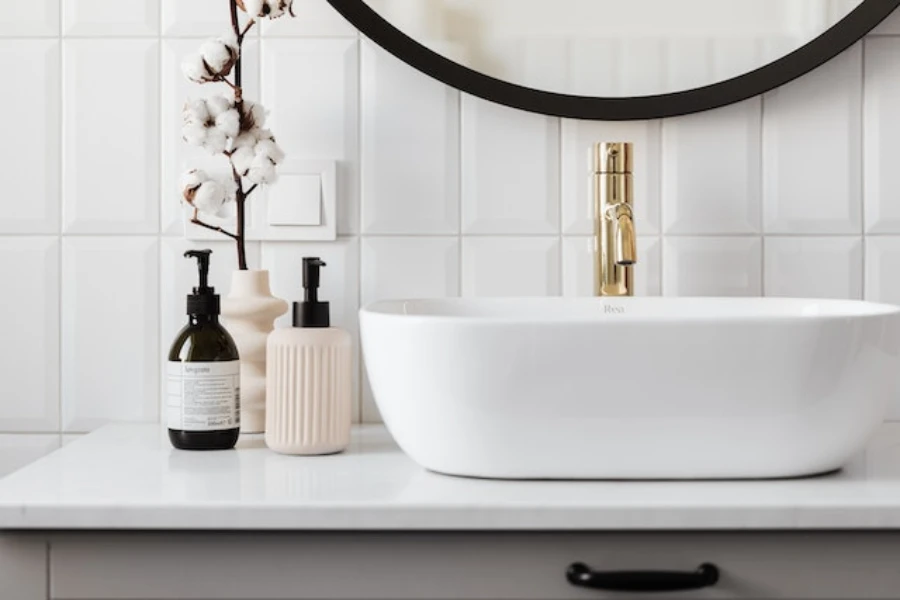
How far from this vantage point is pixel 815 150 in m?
1.30

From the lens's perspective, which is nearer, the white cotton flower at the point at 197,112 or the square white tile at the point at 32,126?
the white cotton flower at the point at 197,112

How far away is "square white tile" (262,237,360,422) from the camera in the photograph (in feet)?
4.27

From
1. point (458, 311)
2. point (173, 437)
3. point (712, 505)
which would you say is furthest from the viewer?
point (458, 311)

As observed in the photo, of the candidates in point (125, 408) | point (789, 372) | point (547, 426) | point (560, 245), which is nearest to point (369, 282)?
point (560, 245)

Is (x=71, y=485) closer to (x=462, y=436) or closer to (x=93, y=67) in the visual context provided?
(x=462, y=436)

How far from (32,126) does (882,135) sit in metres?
1.05

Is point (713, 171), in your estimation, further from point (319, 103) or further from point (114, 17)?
point (114, 17)

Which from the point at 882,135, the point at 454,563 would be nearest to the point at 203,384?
the point at 454,563

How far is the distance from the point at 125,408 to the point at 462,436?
576mm

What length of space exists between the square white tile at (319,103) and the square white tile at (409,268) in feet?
0.15

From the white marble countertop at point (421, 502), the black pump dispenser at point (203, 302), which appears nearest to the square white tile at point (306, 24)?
the black pump dispenser at point (203, 302)

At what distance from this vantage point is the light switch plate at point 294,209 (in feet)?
4.22

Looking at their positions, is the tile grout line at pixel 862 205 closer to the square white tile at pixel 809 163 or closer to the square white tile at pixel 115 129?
the square white tile at pixel 809 163

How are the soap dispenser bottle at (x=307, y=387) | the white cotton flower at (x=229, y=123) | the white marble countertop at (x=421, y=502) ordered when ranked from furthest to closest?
the white cotton flower at (x=229, y=123), the soap dispenser bottle at (x=307, y=387), the white marble countertop at (x=421, y=502)
